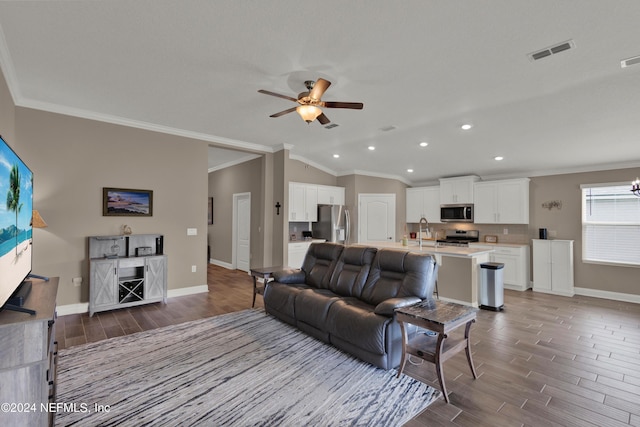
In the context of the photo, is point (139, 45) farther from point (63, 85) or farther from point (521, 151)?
point (521, 151)

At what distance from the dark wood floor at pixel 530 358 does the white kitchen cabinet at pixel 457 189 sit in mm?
2497

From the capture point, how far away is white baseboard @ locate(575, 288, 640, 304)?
5.22 m

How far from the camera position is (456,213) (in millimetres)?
7055

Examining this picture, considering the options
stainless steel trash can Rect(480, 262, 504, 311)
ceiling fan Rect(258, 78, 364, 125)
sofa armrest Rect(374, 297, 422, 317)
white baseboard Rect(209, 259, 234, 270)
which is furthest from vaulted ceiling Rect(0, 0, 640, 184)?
white baseboard Rect(209, 259, 234, 270)

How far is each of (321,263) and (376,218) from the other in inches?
153

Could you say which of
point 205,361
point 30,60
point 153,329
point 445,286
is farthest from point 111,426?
point 445,286

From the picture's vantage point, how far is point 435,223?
7734mm

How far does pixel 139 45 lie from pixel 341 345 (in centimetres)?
339

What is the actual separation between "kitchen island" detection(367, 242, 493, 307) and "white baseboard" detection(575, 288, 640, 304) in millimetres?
2394

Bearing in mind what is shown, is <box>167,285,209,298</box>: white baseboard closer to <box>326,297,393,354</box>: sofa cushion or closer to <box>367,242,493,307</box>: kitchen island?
<box>326,297,393,354</box>: sofa cushion

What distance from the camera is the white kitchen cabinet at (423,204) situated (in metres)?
7.48

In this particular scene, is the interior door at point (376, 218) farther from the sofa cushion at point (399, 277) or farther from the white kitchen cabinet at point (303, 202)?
the sofa cushion at point (399, 277)

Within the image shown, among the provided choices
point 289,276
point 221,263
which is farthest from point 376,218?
point 221,263

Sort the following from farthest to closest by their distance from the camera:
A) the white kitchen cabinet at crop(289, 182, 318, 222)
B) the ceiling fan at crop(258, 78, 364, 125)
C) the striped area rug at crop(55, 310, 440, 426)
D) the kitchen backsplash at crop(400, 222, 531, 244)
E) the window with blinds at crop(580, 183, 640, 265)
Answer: the white kitchen cabinet at crop(289, 182, 318, 222) → the kitchen backsplash at crop(400, 222, 531, 244) → the window with blinds at crop(580, 183, 640, 265) → the ceiling fan at crop(258, 78, 364, 125) → the striped area rug at crop(55, 310, 440, 426)
